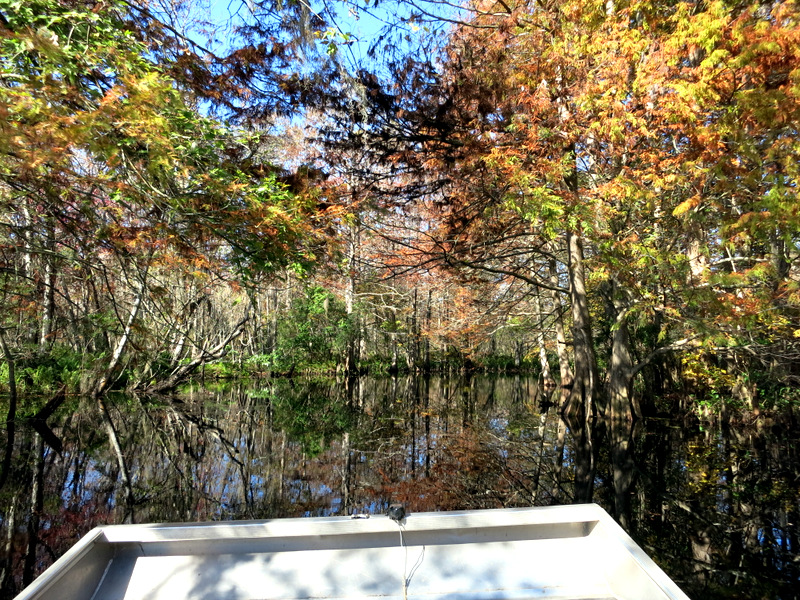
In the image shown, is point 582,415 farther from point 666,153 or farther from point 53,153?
point 53,153

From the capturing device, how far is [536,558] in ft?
9.80

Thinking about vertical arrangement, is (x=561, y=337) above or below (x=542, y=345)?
above

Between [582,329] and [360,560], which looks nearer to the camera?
[360,560]

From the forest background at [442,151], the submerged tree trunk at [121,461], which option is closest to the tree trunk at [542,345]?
the forest background at [442,151]

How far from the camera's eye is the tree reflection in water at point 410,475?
4285 mm

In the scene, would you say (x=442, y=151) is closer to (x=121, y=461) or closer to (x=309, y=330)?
(x=121, y=461)

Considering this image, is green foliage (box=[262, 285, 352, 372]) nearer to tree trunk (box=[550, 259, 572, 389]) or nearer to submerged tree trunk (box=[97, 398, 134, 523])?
tree trunk (box=[550, 259, 572, 389])

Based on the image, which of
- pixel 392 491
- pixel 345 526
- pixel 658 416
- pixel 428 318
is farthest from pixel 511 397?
pixel 345 526

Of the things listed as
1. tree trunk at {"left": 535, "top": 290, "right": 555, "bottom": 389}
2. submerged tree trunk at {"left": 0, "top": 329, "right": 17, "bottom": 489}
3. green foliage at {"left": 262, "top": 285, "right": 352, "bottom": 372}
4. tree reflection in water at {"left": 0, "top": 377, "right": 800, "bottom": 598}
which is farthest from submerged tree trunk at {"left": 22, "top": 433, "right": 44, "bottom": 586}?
green foliage at {"left": 262, "top": 285, "right": 352, "bottom": 372}

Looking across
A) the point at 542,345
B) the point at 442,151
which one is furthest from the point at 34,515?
the point at 542,345

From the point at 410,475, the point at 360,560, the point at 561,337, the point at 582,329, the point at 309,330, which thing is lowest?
the point at 410,475

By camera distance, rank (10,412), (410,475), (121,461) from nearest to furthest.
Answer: (410,475), (121,461), (10,412)

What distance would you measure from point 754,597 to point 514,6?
734cm

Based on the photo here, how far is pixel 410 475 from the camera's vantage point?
20.9 feet
